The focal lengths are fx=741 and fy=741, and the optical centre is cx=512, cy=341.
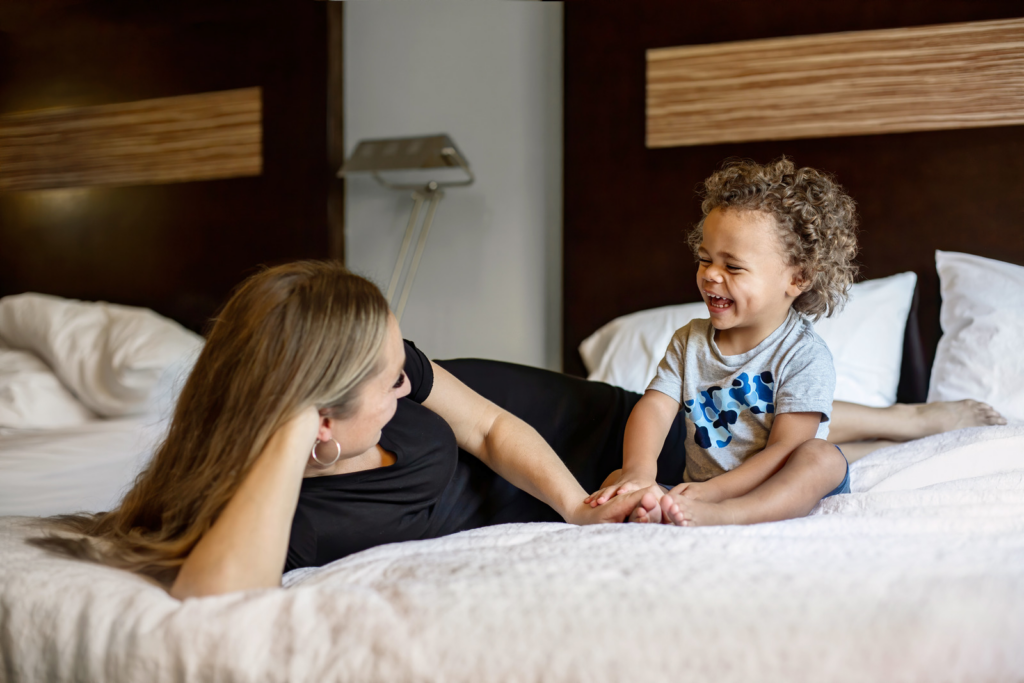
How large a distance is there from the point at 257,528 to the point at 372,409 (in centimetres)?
19

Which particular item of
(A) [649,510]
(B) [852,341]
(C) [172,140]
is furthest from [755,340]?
(C) [172,140]

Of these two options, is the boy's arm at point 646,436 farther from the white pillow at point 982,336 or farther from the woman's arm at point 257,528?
the white pillow at point 982,336

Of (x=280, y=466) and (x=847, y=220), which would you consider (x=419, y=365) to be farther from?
(x=847, y=220)

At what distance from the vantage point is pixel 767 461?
1174 mm

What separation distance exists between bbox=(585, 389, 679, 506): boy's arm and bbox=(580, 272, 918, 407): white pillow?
23.2 inches

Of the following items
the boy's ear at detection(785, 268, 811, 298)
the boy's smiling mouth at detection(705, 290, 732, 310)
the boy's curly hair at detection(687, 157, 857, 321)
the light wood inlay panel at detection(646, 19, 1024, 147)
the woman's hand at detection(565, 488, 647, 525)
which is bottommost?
the woman's hand at detection(565, 488, 647, 525)

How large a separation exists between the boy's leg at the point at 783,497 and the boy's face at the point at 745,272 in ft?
0.92

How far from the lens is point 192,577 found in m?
0.76

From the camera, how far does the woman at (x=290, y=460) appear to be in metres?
0.80

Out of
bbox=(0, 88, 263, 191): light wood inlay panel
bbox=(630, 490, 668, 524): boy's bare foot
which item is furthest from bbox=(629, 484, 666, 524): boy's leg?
bbox=(0, 88, 263, 191): light wood inlay panel

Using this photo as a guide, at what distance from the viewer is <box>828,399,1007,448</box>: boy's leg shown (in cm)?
166

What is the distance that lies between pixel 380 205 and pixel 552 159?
0.67 metres

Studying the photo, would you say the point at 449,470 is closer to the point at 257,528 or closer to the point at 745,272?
the point at 257,528

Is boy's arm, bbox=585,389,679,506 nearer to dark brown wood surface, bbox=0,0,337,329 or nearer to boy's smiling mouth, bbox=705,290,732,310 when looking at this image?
boy's smiling mouth, bbox=705,290,732,310
